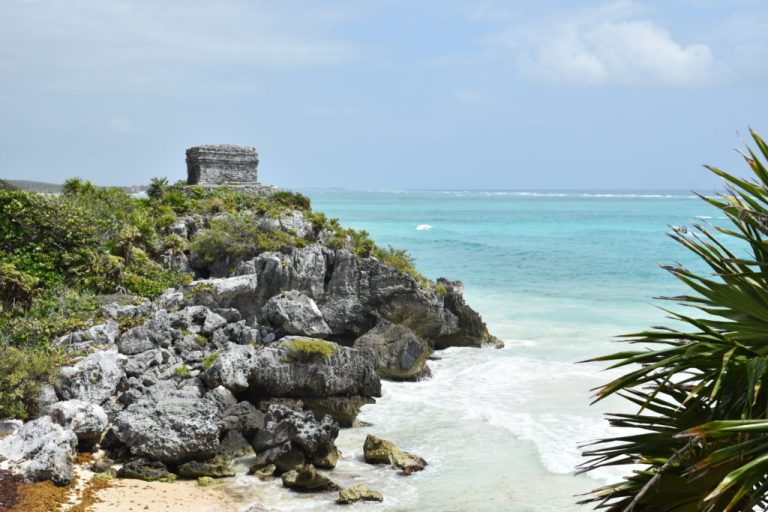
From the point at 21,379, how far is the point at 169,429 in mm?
2746

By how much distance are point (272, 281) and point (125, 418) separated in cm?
763

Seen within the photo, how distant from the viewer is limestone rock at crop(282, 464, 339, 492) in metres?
10.7

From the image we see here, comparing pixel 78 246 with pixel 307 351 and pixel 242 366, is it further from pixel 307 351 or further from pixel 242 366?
pixel 307 351

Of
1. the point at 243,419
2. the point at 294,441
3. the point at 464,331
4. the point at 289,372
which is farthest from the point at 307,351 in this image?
the point at 464,331

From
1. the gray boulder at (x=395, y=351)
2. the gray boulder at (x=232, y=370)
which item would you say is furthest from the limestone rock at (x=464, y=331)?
the gray boulder at (x=232, y=370)

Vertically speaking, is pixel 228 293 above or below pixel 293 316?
above

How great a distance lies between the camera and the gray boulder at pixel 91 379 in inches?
491

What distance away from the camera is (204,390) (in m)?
13.3

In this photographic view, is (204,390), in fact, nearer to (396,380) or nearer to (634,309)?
(396,380)

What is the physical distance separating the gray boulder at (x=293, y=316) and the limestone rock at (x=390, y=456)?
495 cm

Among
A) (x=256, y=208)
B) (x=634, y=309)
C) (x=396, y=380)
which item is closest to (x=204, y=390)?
(x=396, y=380)

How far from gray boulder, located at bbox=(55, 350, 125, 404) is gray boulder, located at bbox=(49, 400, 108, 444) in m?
0.70

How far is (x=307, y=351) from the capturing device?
14.2 meters

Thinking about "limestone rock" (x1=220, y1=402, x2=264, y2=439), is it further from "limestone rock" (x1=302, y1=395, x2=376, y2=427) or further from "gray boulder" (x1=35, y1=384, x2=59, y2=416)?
"gray boulder" (x1=35, y1=384, x2=59, y2=416)
